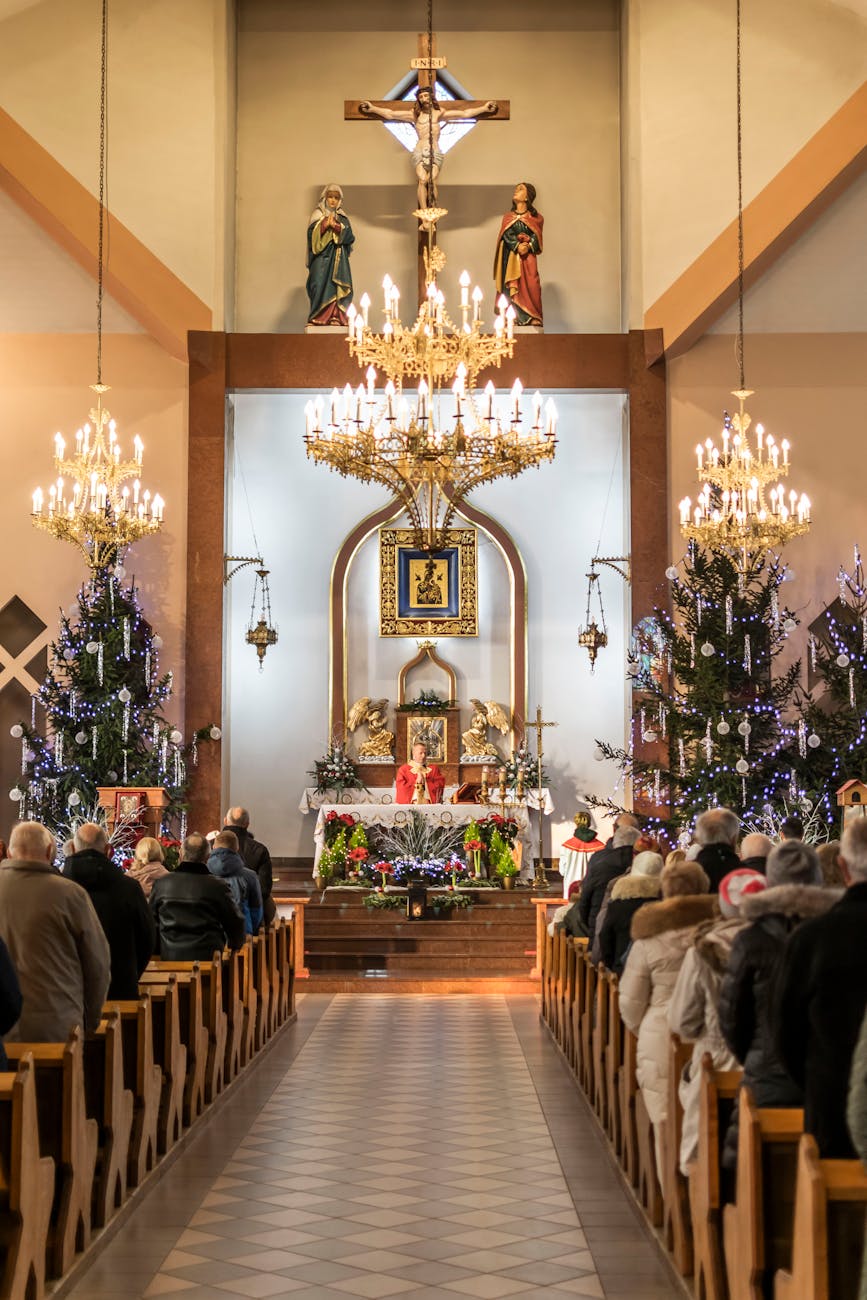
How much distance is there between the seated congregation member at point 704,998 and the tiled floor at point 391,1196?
680mm

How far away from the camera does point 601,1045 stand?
7.84 metres

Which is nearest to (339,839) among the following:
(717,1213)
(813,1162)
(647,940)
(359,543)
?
(359,543)

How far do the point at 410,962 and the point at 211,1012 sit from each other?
20.7ft

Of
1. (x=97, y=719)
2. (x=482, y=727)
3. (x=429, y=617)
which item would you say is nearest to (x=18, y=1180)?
(x=97, y=719)

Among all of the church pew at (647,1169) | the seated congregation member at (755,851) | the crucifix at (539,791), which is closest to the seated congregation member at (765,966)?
the church pew at (647,1169)

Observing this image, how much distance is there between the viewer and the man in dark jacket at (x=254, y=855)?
36.0ft

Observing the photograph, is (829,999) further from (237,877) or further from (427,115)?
(427,115)

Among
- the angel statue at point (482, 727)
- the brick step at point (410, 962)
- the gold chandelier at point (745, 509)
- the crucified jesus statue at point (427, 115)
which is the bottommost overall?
the brick step at point (410, 962)

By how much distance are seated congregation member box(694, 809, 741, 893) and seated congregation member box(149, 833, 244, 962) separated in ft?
9.62

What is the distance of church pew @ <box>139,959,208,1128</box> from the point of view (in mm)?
7770

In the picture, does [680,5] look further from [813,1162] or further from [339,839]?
[813,1162]

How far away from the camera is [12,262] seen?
53.9ft

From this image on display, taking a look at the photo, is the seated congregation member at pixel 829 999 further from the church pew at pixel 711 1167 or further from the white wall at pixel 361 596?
the white wall at pixel 361 596

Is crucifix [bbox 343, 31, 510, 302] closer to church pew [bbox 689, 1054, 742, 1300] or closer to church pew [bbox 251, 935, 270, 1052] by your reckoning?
church pew [bbox 251, 935, 270, 1052]
